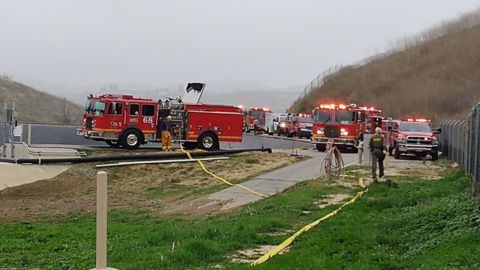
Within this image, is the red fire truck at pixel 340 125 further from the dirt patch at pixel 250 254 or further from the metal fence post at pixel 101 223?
the metal fence post at pixel 101 223

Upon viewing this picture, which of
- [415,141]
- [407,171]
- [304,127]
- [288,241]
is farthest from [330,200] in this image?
[304,127]

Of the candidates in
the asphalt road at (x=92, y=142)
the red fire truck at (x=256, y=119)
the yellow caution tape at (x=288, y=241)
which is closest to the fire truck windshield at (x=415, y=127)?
the asphalt road at (x=92, y=142)

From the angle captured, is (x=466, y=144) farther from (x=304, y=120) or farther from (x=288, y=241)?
(x=304, y=120)

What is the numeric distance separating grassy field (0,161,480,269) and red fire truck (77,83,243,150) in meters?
16.3

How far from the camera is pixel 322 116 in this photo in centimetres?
3634

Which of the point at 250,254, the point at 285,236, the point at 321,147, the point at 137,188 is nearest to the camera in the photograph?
the point at 250,254

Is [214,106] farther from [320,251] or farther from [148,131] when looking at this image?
[320,251]

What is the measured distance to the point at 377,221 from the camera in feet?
39.8

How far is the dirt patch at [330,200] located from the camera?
15531 millimetres

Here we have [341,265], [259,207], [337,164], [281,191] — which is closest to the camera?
[341,265]

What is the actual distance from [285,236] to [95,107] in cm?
2253

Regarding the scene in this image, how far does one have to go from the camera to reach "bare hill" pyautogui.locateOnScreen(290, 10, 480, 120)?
261 feet

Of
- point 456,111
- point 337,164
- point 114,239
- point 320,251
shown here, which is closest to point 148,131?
point 337,164

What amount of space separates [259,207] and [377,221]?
3764 millimetres
